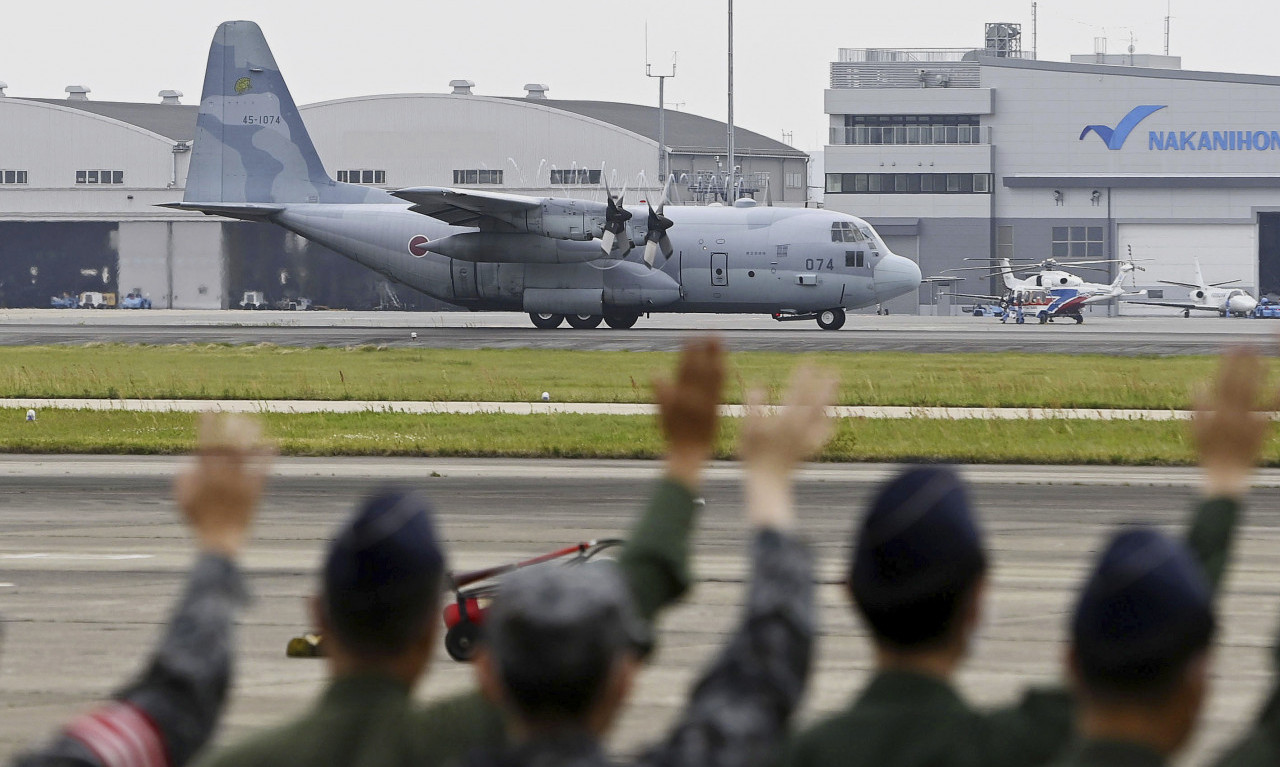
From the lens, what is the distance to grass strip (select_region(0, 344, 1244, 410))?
28219 millimetres

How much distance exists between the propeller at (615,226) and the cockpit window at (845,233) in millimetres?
6202

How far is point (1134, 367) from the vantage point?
34.7 metres

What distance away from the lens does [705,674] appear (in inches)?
126

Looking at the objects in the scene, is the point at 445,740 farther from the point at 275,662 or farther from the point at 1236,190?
the point at 1236,190

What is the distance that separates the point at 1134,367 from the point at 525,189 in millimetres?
51789

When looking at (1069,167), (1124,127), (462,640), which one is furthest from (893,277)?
(1124,127)

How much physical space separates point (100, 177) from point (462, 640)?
83.8 m

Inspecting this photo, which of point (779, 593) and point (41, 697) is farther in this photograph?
point (41, 697)

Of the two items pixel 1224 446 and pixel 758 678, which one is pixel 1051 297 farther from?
pixel 758 678

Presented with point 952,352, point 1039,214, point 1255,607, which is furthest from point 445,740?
point 1039,214

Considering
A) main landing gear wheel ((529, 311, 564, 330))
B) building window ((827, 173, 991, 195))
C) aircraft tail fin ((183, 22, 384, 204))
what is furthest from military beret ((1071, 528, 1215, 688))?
building window ((827, 173, 991, 195))

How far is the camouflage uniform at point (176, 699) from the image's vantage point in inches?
116

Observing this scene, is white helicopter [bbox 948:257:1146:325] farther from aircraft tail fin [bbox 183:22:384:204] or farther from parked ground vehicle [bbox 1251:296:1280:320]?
aircraft tail fin [bbox 183:22:384:204]

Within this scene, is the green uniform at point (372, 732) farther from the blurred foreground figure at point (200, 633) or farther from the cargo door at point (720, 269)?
the cargo door at point (720, 269)
